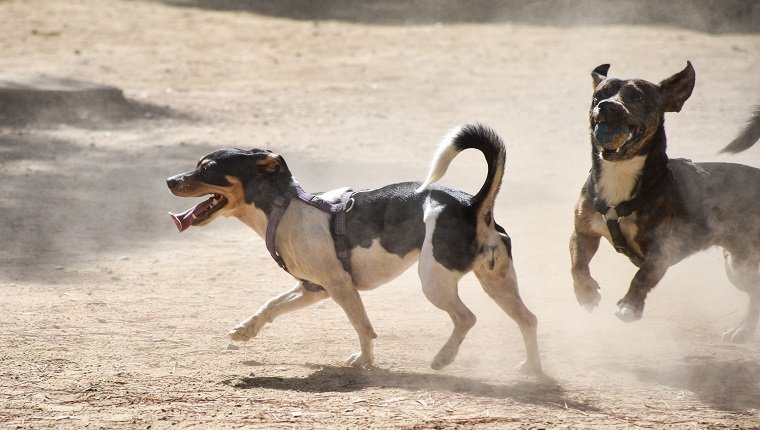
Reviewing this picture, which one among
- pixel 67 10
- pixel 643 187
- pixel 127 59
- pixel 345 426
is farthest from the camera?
pixel 67 10

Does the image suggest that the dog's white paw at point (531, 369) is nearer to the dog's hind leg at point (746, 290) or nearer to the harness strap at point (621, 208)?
the harness strap at point (621, 208)

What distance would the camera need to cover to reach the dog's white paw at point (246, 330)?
237 inches

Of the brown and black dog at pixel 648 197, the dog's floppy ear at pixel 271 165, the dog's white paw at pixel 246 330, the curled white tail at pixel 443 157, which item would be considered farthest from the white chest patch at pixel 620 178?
the dog's white paw at pixel 246 330

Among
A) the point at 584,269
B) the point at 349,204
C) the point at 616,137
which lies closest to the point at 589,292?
the point at 584,269

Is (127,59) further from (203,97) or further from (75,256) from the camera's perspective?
(75,256)

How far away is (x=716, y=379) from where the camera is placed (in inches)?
230

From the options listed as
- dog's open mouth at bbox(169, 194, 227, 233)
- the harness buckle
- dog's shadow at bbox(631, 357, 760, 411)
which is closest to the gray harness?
the harness buckle

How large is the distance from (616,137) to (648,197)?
1.38 ft

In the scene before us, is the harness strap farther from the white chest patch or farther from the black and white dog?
the black and white dog

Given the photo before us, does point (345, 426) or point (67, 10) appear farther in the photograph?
point (67, 10)

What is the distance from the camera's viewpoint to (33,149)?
12.0 m

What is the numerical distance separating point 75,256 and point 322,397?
3.81 meters

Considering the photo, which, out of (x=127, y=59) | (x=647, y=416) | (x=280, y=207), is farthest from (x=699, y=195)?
(x=127, y=59)

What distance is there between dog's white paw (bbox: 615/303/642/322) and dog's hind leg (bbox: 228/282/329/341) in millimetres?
1584
